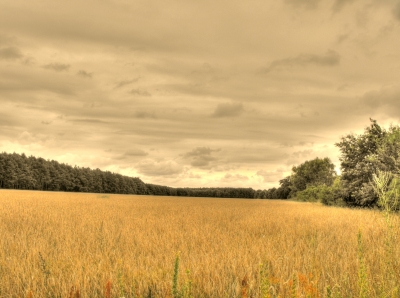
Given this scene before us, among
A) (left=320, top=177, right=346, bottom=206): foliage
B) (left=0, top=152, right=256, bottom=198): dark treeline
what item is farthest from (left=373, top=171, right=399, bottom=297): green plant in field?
(left=0, top=152, right=256, bottom=198): dark treeline

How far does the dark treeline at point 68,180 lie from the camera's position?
93500mm

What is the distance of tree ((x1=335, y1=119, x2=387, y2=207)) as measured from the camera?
25125 mm

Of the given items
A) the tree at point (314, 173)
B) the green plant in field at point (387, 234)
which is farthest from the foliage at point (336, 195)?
the tree at point (314, 173)

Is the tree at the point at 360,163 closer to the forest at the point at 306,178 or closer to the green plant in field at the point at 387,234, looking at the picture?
the forest at the point at 306,178

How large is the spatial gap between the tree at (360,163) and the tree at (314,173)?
4984 centimetres

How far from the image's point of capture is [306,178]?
273 ft

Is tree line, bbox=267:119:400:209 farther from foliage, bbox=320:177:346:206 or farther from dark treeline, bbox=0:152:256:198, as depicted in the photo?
dark treeline, bbox=0:152:256:198

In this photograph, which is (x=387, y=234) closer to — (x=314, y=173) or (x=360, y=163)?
(x=360, y=163)

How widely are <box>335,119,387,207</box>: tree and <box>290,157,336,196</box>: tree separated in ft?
164

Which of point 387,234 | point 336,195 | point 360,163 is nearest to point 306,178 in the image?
point 336,195

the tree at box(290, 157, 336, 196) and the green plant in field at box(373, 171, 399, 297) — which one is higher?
the tree at box(290, 157, 336, 196)

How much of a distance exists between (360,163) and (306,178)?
59416 mm

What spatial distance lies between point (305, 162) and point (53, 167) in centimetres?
7756

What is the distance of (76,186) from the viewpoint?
107875 mm
